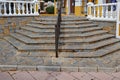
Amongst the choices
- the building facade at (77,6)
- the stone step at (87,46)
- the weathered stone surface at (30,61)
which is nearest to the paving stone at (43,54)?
the weathered stone surface at (30,61)

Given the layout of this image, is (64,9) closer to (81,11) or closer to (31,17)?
(81,11)

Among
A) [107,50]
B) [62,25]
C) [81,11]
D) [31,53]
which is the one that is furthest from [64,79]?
[81,11]

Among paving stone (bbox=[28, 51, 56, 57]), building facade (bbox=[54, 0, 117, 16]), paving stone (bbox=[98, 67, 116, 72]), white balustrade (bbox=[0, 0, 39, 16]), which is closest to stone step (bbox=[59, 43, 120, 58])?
paving stone (bbox=[28, 51, 56, 57])

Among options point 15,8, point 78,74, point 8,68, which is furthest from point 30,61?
point 15,8

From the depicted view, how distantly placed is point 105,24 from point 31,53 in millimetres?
3886

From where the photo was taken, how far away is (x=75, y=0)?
12.4 metres

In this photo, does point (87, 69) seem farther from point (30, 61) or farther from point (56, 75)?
point (30, 61)

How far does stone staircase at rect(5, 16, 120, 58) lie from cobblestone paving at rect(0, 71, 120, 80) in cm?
116

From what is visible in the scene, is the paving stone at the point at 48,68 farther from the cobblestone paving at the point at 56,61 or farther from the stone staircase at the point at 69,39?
the stone staircase at the point at 69,39

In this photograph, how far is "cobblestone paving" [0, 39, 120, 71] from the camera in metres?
5.56

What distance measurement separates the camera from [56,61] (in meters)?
5.81

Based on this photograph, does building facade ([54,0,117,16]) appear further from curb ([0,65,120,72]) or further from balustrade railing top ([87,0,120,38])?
curb ([0,65,120,72])

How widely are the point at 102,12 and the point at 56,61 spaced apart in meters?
4.03

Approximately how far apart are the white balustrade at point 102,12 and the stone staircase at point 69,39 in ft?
1.47
